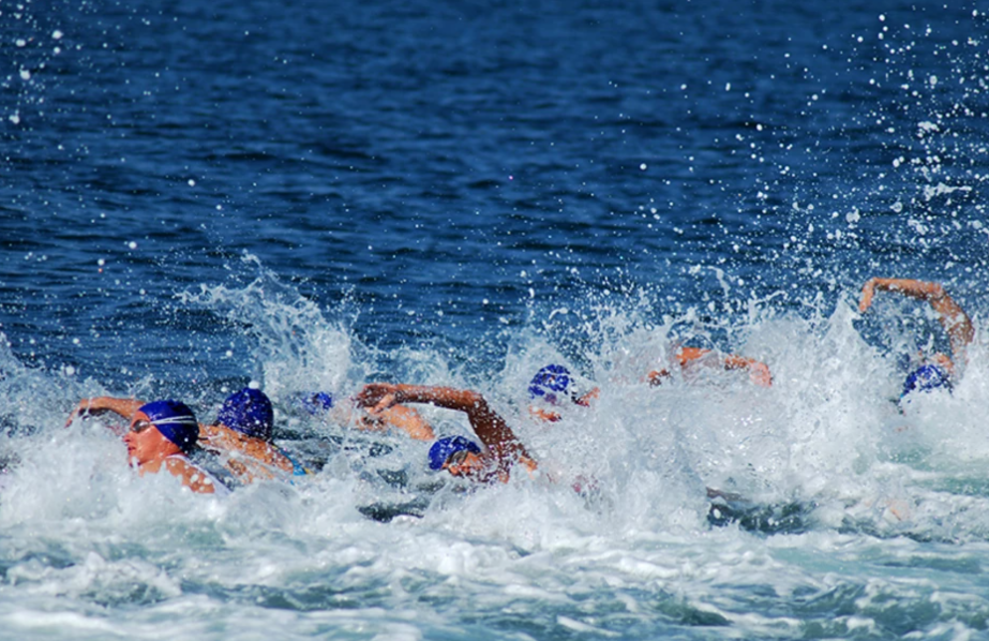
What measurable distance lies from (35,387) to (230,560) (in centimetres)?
403

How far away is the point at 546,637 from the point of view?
23.0ft

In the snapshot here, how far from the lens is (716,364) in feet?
37.2

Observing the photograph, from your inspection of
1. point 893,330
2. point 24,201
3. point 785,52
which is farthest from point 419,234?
point 785,52

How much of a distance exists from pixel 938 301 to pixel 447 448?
16.3 feet

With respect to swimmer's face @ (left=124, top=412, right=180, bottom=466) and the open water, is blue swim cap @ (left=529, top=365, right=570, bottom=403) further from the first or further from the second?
swimmer's face @ (left=124, top=412, right=180, bottom=466)

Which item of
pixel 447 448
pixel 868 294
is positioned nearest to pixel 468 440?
pixel 447 448

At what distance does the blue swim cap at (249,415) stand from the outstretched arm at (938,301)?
199 inches

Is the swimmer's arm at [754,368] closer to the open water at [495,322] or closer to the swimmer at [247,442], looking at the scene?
the open water at [495,322]

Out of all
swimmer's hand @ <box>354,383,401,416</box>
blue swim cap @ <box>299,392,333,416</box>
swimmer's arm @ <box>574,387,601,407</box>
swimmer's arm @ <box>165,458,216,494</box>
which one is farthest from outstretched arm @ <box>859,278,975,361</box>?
swimmer's arm @ <box>165,458,216,494</box>

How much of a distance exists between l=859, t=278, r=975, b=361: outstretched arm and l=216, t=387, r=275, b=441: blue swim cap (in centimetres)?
505

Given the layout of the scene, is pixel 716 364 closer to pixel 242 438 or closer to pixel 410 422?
pixel 410 422

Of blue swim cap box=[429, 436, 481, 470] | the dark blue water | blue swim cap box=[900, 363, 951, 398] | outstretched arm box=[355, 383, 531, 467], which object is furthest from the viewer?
the dark blue water

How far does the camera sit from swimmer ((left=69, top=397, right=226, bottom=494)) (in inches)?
333

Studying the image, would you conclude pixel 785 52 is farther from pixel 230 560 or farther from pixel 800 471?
pixel 230 560
